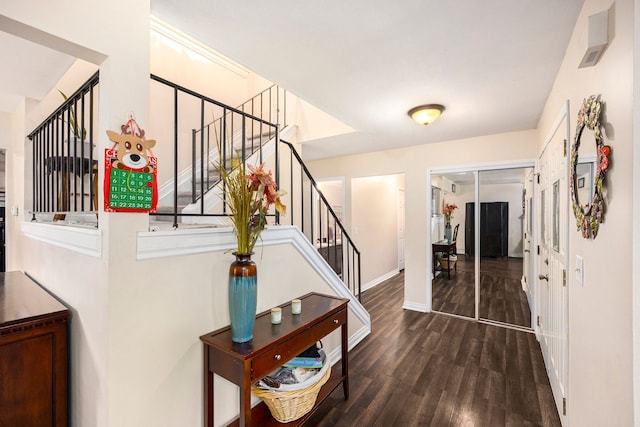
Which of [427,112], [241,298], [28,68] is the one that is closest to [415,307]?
[427,112]

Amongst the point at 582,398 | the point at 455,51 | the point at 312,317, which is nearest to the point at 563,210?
the point at 582,398

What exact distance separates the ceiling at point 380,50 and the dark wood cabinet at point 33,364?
1529 mm

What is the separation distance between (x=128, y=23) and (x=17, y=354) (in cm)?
168

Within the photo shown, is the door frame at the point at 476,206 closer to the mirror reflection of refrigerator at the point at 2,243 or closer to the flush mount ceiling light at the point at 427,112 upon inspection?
the flush mount ceiling light at the point at 427,112

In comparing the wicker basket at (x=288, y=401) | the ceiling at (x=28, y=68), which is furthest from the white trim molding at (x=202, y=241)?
the ceiling at (x=28, y=68)

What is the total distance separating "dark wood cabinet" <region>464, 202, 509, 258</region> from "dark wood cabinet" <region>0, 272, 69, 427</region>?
4192 millimetres

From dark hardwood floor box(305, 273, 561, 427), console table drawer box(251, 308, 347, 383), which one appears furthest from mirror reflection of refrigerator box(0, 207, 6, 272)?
dark hardwood floor box(305, 273, 561, 427)

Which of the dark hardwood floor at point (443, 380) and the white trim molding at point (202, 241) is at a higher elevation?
the white trim molding at point (202, 241)

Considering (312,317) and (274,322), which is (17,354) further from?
(312,317)

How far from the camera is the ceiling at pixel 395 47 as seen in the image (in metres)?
1.47

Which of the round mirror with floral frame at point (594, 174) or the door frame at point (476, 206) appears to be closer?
the round mirror with floral frame at point (594, 174)

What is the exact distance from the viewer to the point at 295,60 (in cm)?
196

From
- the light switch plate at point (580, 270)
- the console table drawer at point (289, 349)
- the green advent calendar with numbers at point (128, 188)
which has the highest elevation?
the green advent calendar with numbers at point (128, 188)

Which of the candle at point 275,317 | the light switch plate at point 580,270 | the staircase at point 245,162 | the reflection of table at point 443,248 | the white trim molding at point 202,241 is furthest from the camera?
the reflection of table at point 443,248
